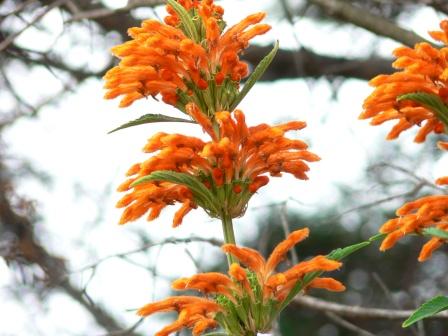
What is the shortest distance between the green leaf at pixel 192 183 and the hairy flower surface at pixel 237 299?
0.15m

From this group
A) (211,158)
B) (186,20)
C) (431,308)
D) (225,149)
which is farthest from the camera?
(186,20)

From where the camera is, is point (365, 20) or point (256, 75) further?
point (365, 20)

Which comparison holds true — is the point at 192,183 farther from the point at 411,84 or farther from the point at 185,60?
the point at 411,84

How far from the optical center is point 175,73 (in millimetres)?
2303

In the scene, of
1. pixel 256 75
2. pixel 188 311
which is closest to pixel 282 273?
pixel 188 311

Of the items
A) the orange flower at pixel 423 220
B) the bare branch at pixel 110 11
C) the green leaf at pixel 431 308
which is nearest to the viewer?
the green leaf at pixel 431 308

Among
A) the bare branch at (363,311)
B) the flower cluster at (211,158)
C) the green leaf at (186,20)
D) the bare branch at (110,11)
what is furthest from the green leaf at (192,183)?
the bare branch at (110,11)

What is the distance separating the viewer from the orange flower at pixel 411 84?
227 cm

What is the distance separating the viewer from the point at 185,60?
7.55 feet

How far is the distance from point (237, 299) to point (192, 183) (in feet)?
1.05

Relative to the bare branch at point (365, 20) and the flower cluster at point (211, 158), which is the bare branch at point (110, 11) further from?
the flower cluster at point (211, 158)

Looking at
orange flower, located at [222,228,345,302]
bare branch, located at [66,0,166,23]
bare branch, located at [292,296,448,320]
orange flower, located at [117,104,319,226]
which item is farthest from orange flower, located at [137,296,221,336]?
bare branch, located at [66,0,166,23]

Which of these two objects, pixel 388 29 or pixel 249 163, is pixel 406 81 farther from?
pixel 388 29

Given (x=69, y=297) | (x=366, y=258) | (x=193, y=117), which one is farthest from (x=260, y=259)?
(x=366, y=258)
